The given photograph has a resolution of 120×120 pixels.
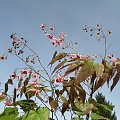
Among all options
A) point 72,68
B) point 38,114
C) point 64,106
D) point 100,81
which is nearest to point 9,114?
point 38,114

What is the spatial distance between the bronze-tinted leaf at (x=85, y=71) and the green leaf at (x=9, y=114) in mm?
635

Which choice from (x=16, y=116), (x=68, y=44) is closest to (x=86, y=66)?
(x=16, y=116)

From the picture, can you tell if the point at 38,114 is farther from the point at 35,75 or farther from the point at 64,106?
the point at 35,75

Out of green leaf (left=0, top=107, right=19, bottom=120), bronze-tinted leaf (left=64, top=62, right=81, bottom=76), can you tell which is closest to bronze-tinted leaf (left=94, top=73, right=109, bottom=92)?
bronze-tinted leaf (left=64, top=62, right=81, bottom=76)

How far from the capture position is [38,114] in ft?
6.56

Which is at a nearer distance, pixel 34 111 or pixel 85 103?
pixel 34 111

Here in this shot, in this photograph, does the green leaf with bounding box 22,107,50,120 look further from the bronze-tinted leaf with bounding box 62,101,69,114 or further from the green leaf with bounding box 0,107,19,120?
the green leaf with bounding box 0,107,19,120

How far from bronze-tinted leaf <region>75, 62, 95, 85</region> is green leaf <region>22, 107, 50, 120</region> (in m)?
0.32

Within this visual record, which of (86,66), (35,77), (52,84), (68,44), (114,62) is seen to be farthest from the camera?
(68,44)

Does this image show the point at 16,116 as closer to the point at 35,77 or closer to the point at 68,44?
the point at 35,77

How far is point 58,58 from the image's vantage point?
230 cm

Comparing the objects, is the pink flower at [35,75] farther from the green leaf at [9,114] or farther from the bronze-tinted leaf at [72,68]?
the bronze-tinted leaf at [72,68]

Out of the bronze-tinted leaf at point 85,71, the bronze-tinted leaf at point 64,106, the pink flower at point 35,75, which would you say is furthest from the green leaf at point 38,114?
the pink flower at point 35,75

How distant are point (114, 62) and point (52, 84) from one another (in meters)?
0.52
